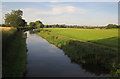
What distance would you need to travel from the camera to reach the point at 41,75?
36.7 feet

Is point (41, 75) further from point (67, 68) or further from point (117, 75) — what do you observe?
point (117, 75)

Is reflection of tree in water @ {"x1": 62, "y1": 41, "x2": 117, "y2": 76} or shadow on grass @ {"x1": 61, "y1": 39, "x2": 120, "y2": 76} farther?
reflection of tree in water @ {"x1": 62, "y1": 41, "x2": 117, "y2": 76}

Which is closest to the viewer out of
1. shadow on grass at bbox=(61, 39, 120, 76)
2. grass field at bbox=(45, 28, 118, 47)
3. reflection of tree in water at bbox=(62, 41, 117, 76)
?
shadow on grass at bbox=(61, 39, 120, 76)

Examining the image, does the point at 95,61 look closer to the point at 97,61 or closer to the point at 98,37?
the point at 97,61

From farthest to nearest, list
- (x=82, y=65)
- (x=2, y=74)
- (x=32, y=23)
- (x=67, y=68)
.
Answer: (x=32, y=23)
(x=82, y=65)
(x=67, y=68)
(x=2, y=74)

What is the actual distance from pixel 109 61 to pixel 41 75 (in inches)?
330

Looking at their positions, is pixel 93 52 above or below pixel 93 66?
above

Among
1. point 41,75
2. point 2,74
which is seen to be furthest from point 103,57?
point 2,74

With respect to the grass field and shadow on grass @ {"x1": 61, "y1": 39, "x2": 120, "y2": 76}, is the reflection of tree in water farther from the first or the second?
the grass field

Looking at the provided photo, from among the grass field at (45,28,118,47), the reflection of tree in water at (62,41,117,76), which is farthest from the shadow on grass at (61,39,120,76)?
the grass field at (45,28,118,47)

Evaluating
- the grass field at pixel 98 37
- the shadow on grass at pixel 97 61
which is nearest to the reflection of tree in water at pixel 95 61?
the shadow on grass at pixel 97 61

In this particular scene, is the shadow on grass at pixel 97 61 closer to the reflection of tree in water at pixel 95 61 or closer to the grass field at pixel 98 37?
the reflection of tree in water at pixel 95 61

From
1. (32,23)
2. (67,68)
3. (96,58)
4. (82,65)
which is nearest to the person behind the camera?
(67,68)

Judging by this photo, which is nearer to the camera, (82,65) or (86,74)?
(86,74)
